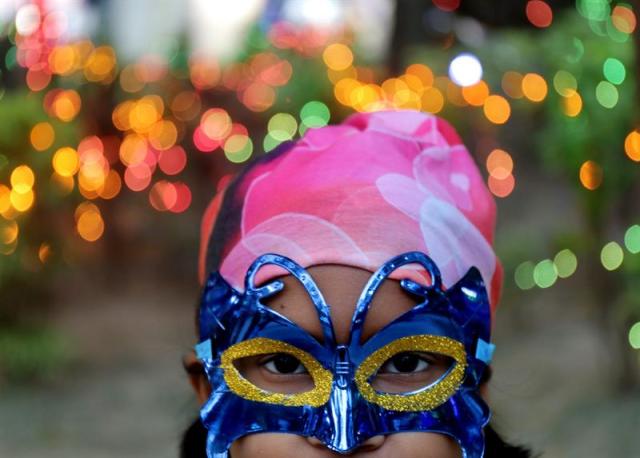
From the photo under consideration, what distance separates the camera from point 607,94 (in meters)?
4.46

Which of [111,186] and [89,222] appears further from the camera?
[111,186]

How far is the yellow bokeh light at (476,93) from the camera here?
6125mm

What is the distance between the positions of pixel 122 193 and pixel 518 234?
290cm

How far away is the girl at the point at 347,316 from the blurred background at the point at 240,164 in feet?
1.84

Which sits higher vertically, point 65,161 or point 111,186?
point 65,161

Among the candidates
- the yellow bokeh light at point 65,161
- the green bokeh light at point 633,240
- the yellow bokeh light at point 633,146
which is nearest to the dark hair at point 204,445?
the yellow bokeh light at point 633,146


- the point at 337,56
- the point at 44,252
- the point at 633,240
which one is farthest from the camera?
the point at 337,56

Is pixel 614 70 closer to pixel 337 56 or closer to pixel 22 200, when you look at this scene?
pixel 22 200

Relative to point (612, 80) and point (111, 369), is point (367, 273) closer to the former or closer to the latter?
point (612, 80)

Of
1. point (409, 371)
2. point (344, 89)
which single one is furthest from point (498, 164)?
point (409, 371)

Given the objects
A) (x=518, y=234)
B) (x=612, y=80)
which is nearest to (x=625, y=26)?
(x=612, y=80)

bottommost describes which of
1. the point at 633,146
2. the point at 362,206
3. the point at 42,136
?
the point at 42,136

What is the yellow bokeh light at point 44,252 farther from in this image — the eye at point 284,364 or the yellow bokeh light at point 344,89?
the eye at point 284,364

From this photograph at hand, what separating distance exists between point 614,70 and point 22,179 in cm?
291
